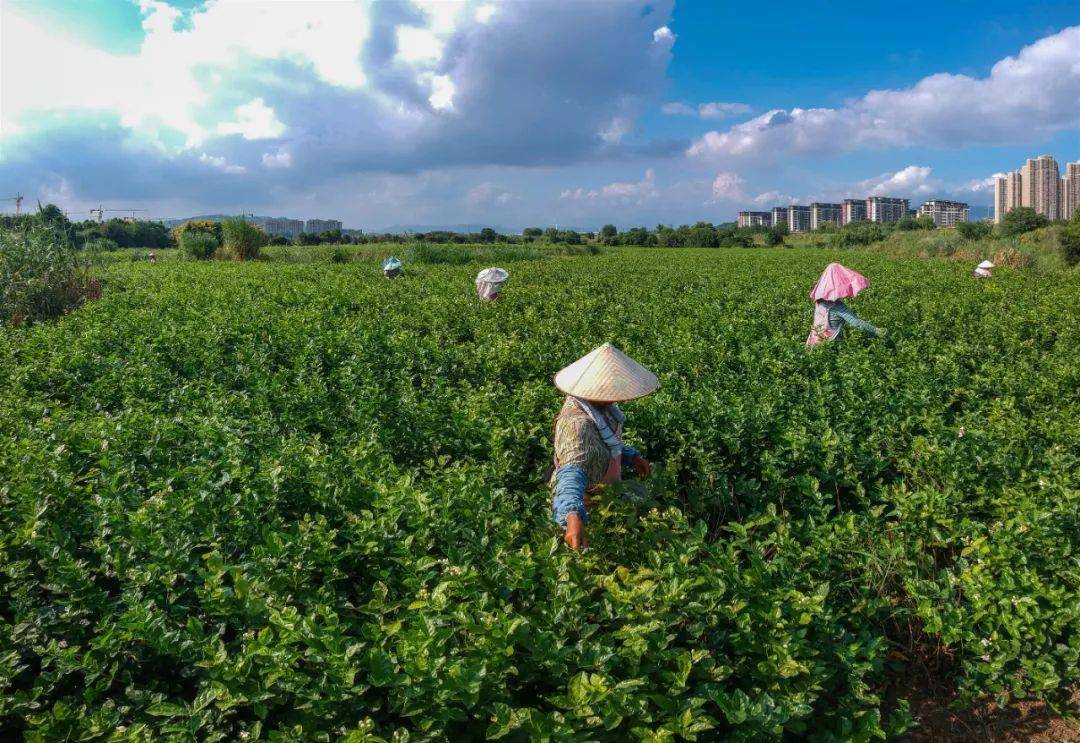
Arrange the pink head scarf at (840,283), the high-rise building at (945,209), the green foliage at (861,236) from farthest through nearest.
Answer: the high-rise building at (945,209), the green foliage at (861,236), the pink head scarf at (840,283)

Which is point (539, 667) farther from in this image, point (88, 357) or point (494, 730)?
point (88, 357)

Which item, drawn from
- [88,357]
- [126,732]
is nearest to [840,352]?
[126,732]

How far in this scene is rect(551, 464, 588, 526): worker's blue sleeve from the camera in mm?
3556

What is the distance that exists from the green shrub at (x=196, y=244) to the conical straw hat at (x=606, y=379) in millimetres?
33983

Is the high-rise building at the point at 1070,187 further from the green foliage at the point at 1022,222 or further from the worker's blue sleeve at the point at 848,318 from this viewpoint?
the worker's blue sleeve at the point at 848,318

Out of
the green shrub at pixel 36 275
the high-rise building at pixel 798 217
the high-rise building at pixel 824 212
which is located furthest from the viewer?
the high-rise building at pixel 798 217

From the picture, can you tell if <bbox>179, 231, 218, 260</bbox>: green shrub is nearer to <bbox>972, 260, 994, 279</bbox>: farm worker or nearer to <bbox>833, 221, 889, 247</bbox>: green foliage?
<bbox>972, 260, 994, 279</bbox>: farm worker

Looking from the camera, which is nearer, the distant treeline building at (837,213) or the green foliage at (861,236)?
the green foliage at (861,236)

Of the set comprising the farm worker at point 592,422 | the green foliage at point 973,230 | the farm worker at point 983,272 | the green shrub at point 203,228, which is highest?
the green shrub at point 203,228

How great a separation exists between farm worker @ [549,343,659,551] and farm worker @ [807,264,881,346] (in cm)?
503

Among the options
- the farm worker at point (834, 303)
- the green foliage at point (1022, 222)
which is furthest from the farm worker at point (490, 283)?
the green foliage at point (1022, 222)

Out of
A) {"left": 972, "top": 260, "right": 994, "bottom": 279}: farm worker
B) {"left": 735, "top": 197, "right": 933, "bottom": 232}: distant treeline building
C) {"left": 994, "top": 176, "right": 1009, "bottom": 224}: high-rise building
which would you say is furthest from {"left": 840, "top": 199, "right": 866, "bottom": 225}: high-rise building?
{"left": 972, "top": 260, "right": 994, "bottom": 279}: farm worker

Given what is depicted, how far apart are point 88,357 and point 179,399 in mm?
2595

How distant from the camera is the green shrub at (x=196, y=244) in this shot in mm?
33125
